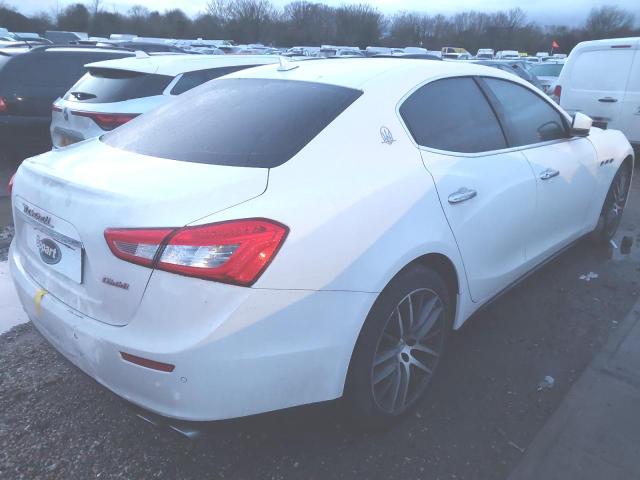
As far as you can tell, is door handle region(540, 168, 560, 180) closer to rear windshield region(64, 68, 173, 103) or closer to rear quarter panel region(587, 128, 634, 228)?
rear quarter panel region(587, 128, 634, 228)

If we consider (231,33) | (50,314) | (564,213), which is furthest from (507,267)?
(231,33)

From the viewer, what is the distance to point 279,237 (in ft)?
5.76

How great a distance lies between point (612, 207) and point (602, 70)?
457 centimetres

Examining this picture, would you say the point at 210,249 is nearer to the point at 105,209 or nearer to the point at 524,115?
the point at 105,209

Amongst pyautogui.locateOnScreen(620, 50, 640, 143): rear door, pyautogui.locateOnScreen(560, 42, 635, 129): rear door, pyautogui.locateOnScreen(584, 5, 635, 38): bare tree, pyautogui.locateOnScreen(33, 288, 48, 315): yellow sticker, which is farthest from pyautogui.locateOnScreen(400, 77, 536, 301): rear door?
pyautogui.locateOnScreen(584, 5, 635, 38): bare tree

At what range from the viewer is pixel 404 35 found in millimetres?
79562

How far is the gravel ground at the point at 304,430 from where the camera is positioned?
216cm

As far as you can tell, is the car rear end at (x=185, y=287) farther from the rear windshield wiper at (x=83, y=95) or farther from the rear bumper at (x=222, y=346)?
the rear windshield wiper at (x=83, y=95)

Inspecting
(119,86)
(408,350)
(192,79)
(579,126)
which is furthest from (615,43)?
(408,350)

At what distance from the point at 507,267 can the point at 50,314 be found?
7.61 ft

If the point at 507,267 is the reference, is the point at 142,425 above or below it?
below

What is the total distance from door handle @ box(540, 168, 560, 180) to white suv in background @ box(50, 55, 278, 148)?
375cm

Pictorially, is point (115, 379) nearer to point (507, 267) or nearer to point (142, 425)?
A: point (142, 425)

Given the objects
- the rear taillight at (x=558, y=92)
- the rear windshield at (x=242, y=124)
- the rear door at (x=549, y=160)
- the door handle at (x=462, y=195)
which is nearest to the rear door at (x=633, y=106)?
the rear taillight at (x=558, y=92)
